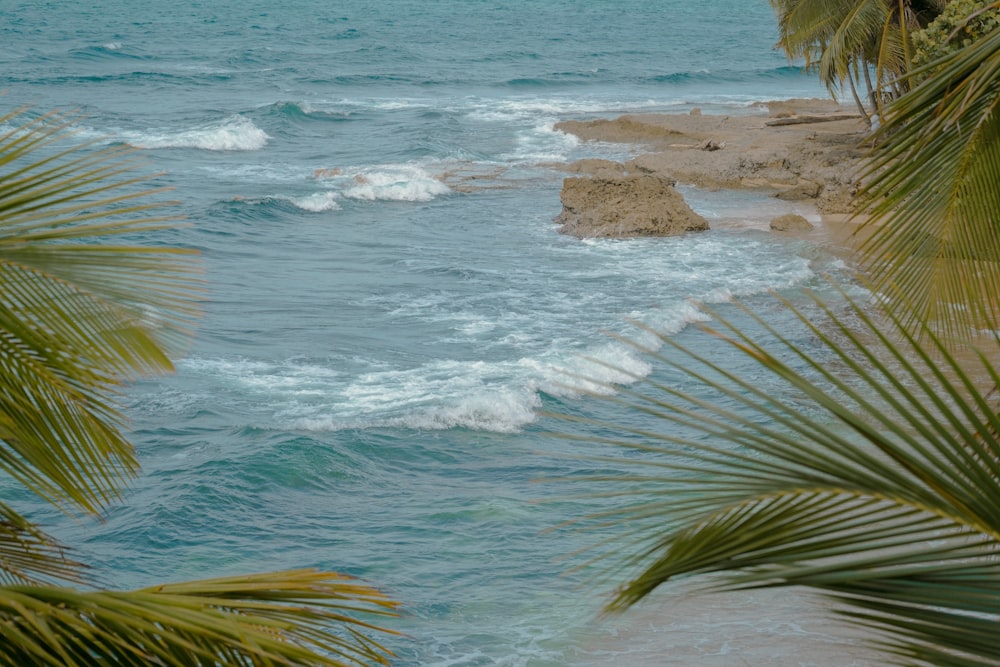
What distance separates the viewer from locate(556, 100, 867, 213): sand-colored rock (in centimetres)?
2252

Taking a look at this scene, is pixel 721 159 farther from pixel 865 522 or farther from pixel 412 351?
pixel 865 522

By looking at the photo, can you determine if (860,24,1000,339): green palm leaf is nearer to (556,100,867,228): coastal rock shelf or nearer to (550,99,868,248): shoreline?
(556,100,867,228): coastal rock shelf

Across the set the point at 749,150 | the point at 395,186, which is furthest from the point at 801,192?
the point at 395,186

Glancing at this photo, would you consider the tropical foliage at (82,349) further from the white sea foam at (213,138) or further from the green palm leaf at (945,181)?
the white sea foam at (213,138)

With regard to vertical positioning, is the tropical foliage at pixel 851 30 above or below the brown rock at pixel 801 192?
above

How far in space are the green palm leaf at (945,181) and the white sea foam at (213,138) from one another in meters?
28.6

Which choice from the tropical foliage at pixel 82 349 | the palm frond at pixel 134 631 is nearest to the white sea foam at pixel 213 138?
the tropical foliage at pixel 82 349

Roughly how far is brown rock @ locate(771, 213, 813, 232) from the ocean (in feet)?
1.25

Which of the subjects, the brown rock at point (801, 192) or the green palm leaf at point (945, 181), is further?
the brown rock at point (801, 192)

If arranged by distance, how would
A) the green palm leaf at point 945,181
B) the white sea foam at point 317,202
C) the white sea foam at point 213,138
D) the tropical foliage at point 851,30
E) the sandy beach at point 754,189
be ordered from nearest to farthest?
1. the green palm leaf at point 945,181
2. the sandy beach at point 754,189
3. the tropical foliage at point 851,30
4. the white sea foam at point 317,202
5. the white sea foam at point 213,138

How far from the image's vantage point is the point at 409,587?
8883mm

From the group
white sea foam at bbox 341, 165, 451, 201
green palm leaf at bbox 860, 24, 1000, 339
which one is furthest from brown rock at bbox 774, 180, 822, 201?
green palm leaf at bbox 860, 24, 1000, 339

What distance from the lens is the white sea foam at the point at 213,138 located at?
3123 cm


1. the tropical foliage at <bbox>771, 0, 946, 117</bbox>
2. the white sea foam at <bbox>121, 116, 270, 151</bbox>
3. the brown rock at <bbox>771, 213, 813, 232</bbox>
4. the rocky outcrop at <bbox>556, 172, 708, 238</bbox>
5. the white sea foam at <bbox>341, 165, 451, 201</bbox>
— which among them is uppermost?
the tropical foliage at <bbox>771, 0, 946, 117</bbox>
